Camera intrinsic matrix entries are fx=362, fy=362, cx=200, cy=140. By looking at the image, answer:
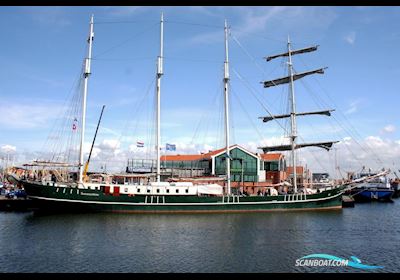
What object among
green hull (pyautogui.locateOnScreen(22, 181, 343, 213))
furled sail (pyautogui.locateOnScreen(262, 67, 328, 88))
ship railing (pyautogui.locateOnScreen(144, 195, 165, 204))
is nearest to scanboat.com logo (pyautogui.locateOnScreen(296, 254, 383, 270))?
green hull (pyautogui.locateOnScreen(22, 181, 343, 213))

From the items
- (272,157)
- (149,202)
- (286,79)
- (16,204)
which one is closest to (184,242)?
(149,202)

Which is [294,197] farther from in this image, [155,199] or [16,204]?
[16,204]

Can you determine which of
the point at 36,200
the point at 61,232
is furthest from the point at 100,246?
the point at 36,200

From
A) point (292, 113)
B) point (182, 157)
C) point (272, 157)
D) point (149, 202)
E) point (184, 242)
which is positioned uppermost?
point (292, 113)

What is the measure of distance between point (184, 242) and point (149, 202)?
2007 cm

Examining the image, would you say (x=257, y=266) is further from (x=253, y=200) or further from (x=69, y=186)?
(x=69, y=186)

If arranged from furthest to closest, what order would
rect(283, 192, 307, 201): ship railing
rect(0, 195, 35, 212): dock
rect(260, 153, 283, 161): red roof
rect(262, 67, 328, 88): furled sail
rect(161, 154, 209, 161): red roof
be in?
rect(260, 153, 283, 161): red roof
rect(161, 154, 209, 161): red roof
rect(262, 67, 328, 88): furled sail
rect(283, 192, 307, 201): ship railing
rect(0, 195, 35, 212): dock

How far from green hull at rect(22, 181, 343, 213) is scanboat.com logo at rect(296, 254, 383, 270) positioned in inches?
1013

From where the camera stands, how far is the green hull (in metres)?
47.1

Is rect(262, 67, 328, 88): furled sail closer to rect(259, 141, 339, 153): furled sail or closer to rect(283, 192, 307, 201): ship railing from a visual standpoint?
rect(259, 141, 339, 153): furled sail

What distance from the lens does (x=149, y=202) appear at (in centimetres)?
4925

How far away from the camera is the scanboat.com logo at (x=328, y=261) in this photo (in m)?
24.0

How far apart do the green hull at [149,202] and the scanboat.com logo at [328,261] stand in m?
25.7

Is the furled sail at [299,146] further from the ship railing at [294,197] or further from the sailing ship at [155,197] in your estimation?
the ship railing at [294,197]
